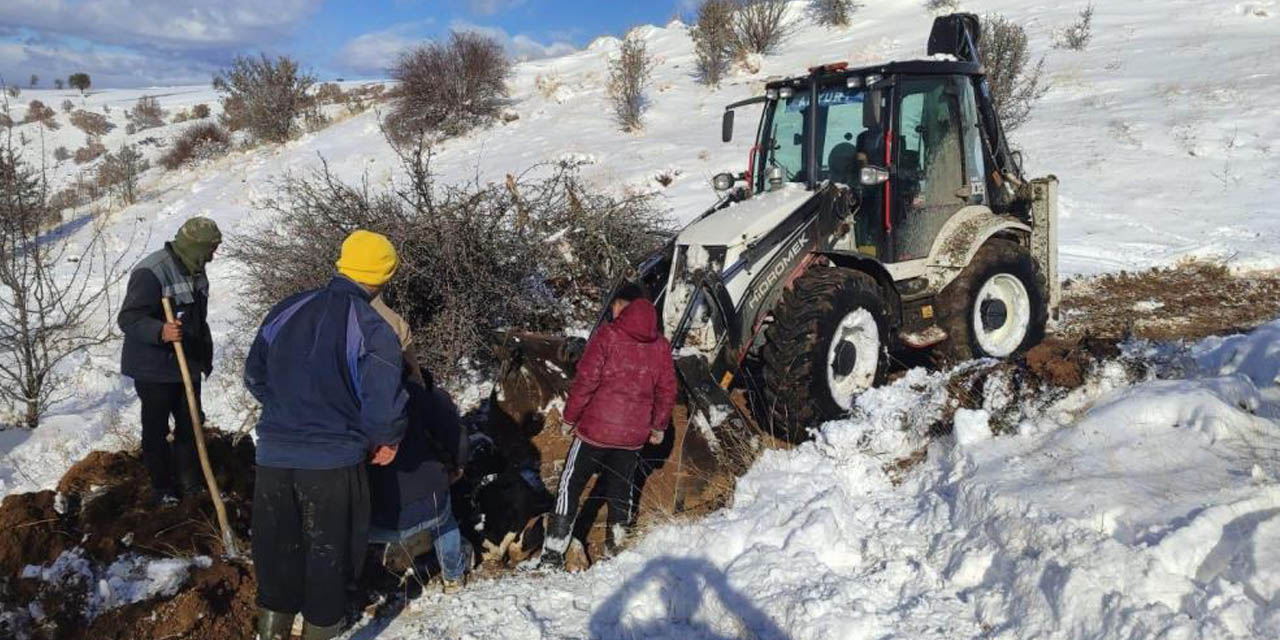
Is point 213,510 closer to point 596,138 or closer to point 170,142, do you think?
Answer: point 596,138

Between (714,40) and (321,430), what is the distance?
67.5 feet

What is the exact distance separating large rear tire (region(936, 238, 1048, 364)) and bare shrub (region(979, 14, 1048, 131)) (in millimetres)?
7717

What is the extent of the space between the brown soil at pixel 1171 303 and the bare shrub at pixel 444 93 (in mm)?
16270

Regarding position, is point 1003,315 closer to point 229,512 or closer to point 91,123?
point 229,512

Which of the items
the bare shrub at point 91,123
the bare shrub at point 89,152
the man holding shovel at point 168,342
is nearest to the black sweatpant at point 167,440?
the man holding shovel at point 168,342

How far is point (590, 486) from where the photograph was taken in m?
5.17

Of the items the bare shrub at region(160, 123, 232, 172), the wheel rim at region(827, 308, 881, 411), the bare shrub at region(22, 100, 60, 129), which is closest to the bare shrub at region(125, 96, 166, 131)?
the bare shrub at region(22, 100, 60, 129)

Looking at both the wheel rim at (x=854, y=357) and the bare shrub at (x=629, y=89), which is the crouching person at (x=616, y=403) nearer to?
the wheel rim at (x=854, y=357)

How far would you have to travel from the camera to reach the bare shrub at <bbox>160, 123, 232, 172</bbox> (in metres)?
24.5

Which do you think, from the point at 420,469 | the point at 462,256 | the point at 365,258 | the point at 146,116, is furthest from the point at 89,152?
the point at 365,258

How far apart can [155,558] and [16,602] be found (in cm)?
60

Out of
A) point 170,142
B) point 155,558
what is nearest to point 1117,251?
point 155,558

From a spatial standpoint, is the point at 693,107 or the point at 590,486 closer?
the point at 590,486

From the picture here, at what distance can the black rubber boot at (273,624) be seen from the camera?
3.55 m
